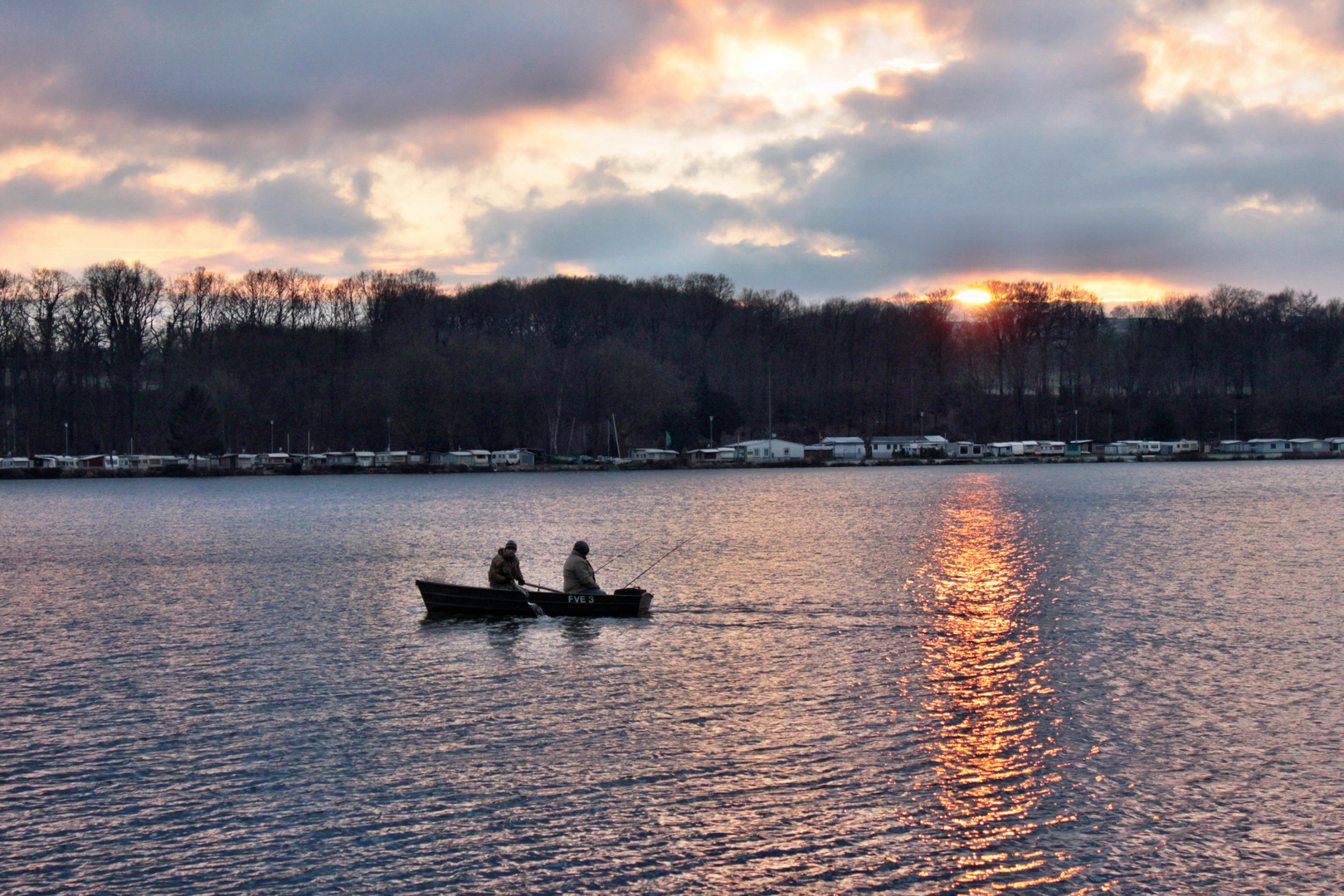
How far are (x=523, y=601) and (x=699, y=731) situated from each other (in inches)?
456

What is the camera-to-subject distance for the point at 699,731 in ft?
59.1

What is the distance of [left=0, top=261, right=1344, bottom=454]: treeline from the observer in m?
146

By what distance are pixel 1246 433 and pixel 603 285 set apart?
102486 mm

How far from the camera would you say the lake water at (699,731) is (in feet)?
42.1

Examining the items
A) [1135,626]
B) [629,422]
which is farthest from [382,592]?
[629,422]

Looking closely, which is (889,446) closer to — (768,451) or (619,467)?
(768,451)

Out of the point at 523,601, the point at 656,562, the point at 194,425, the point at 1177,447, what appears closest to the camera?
the point at 523,601

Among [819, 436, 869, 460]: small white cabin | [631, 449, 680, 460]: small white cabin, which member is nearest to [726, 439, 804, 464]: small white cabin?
[819, 436, 869, 460]: small white cabin

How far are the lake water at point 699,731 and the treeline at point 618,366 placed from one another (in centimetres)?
10854

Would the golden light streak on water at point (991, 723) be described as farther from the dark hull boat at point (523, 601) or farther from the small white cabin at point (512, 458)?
the small white cabin at point (512, 458)

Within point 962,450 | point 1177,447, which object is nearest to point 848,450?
point 962,450

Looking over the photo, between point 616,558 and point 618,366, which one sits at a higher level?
point 618,366

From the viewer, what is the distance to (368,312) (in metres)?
166

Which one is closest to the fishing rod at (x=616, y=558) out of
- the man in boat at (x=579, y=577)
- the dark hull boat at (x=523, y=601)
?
the dark hull boat at (x=523, y=601)
